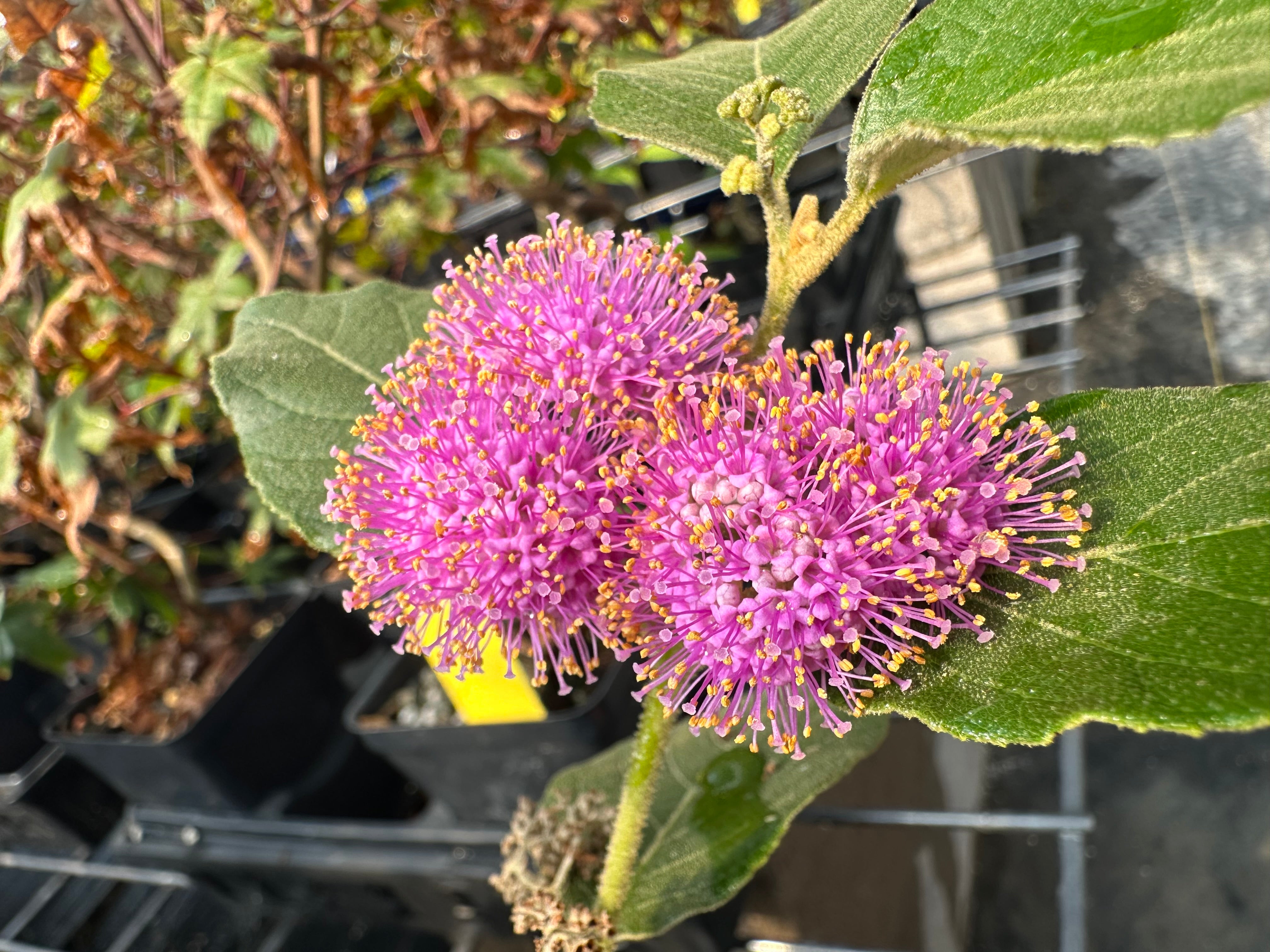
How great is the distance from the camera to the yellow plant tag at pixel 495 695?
0.54 m

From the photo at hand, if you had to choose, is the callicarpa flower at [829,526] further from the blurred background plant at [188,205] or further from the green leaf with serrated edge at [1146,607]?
the blurred background plant at [188,205]

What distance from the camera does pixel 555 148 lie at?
0.98 metres

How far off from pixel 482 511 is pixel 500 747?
15.2 inches

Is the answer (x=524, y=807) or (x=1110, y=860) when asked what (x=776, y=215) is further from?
(x=1110, y=860)

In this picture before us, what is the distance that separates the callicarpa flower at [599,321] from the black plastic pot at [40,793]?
2.90 feet

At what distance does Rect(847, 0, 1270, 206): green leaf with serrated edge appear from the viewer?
198 millimetres

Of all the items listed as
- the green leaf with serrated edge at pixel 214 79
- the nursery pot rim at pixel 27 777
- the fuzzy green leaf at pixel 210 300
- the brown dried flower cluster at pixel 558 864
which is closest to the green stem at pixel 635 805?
the brown dried flower cluster at pixel 558 864

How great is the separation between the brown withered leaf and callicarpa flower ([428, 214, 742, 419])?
31 cm

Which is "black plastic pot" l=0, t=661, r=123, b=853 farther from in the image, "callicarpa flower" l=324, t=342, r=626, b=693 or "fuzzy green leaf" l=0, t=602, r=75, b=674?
"callicarpa flower" l=324, t=342, r=626, b=693

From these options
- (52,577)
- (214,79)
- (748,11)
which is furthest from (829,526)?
(748,11)

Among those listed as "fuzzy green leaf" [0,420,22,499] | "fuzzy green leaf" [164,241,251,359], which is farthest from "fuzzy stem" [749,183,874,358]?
"fuzzy green leaf" [0,420,22,499]

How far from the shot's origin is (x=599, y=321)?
367 mm

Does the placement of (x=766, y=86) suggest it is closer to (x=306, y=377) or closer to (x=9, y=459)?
(x=306, y=377)

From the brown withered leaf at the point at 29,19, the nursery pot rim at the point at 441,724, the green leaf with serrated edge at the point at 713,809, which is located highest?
the brown withered leaf at the point at 29,19
